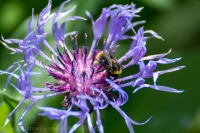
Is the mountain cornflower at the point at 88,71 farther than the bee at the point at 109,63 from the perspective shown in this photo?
No

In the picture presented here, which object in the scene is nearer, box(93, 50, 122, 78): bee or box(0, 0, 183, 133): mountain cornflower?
box(0, 0, 183, 133): mountain cornflower

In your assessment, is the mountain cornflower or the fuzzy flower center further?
the fuzzy flower center

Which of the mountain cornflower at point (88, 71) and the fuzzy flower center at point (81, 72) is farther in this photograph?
the fuzzy flower center at point (81, 72)

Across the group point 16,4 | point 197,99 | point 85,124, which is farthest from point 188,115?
point 16,4

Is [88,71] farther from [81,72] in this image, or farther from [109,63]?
[109,63]

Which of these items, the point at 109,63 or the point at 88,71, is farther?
the point at 88,71

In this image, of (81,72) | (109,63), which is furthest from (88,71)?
(109,63)

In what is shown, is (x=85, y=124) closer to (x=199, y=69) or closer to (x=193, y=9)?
(x=199, y=69)

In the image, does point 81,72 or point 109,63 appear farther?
point 81,72
